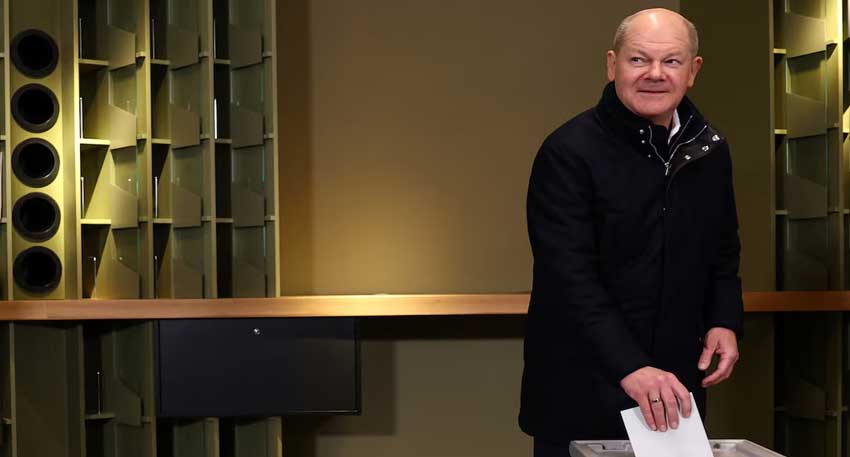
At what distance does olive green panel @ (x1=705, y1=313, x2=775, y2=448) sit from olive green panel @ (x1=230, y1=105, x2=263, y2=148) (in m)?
1.72

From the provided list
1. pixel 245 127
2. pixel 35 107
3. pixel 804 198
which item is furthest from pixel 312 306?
pixel 804 198

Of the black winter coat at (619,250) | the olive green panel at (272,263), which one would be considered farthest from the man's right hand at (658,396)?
the olive green panel at (272,263)

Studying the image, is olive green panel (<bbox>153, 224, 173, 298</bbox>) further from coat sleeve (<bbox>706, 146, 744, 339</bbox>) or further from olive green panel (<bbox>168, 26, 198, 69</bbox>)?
coat sleeve (<bbox>706, 146, 744, 339</bbox>)

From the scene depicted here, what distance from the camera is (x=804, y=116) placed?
3.61 m

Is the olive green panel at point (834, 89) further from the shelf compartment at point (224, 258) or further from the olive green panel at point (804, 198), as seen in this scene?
the shelf compartment at point (224, 258)

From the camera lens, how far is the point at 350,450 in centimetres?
405

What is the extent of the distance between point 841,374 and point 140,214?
2.30 meters

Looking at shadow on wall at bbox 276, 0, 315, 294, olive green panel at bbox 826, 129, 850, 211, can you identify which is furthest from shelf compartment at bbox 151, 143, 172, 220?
olive green panel at bbox 826, 129, 850, 211

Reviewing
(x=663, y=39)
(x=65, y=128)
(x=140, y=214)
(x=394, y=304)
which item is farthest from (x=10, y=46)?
(x=663, y=39)

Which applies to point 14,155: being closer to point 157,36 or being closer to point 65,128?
point 65,128

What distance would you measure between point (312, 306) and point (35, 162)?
98 centimetres

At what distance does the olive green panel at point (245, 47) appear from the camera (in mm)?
3500

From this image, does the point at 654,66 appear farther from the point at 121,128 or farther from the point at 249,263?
the point at 121,128

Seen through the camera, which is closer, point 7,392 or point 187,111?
point 7,392
